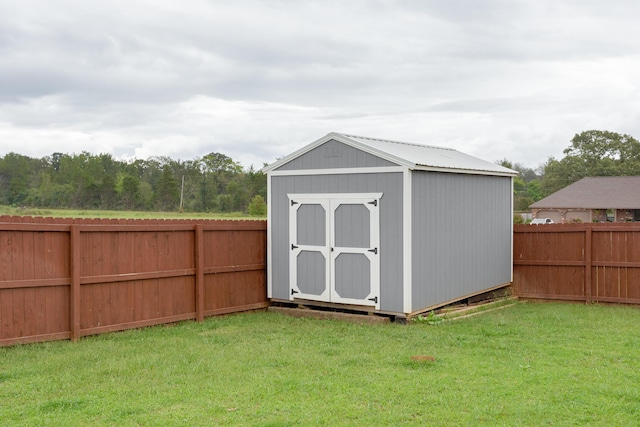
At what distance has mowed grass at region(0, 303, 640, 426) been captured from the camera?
5.26 m

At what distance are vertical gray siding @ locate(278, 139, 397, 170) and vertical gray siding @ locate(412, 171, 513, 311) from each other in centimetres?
73

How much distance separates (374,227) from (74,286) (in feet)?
14.0

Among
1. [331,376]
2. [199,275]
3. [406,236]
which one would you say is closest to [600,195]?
[406,236]

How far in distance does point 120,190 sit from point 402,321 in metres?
42.5

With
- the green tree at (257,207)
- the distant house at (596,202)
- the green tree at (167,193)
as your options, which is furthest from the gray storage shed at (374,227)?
the green tree at (167,193)

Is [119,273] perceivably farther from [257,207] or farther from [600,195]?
[600,195]

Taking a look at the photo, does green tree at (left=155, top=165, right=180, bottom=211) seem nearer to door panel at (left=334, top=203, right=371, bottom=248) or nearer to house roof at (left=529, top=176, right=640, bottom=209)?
house roof at (left=529, top=176, right=640, bottom=209)

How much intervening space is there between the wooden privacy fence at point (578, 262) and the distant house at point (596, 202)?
3150 cm

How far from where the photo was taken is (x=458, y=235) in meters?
11.0

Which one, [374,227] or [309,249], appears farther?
[309,249]

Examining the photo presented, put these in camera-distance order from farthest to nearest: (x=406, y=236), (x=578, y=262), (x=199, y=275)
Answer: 1. (x=578, y=262)
2. (x=199, y=275)
3. (x=406, y=236)

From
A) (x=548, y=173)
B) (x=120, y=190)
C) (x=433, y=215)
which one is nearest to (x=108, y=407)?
(x=433, y=215)

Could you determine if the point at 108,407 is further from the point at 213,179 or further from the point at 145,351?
the point at 213,179

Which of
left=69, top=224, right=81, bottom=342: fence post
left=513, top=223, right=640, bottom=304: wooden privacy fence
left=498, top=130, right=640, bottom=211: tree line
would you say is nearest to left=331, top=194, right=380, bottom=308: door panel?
left=69, top=224, right=81, bottom=342: fence post
